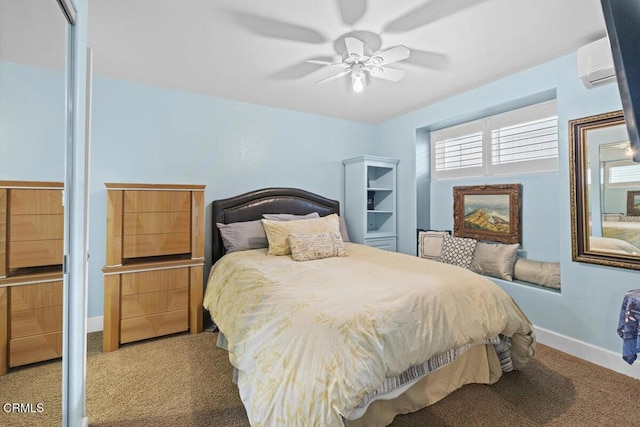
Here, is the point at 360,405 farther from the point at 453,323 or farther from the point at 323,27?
the point at 323,27

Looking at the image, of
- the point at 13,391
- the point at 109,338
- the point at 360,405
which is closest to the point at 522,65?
the point at 360,405

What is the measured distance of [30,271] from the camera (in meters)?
1.18

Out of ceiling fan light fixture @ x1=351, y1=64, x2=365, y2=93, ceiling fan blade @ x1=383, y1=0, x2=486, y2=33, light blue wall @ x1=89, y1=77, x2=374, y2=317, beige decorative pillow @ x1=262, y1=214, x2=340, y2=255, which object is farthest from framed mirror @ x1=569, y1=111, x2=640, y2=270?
light blue wall @ x1=89, y1=77, x2=374, y2=317

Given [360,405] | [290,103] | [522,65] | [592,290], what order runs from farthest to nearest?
[290,103], [522,65], [592,290], [360,405]

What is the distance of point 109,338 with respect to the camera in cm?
249

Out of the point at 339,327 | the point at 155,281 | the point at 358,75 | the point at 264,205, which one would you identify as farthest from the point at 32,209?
the point at 264,205

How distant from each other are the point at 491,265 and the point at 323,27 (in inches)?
107

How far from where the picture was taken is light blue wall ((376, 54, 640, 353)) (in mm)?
2299

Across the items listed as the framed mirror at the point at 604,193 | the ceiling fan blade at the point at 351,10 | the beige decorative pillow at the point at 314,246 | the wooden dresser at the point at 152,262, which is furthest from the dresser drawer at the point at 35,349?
the framed mirror at the point at 604,193

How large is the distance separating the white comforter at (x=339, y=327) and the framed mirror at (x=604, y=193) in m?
0.97

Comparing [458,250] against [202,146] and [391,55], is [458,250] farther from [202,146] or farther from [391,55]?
[202,146]

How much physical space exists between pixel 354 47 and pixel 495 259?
2.46 meters

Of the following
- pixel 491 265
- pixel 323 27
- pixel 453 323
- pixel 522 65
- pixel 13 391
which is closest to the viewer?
pixel 13 391

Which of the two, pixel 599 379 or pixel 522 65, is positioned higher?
pixel 522 65
